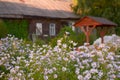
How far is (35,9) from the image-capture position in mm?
33406

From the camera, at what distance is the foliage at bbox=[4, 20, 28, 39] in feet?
101

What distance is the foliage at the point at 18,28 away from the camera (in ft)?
101

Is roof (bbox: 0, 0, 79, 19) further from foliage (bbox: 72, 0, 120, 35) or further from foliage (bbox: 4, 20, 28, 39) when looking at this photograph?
foliage (bbox: 72, 0, 120, 35)

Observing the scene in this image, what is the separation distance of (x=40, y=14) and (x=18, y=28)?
7.68 feet

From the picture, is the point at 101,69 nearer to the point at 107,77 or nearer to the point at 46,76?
the point at 107,77

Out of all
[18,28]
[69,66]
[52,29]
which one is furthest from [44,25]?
[69,66]

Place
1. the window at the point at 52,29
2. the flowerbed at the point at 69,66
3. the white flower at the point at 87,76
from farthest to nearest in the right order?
the window at the point at 52,29 → the flowerbed at the point at 69,66 → the white flower at the point at 87,76

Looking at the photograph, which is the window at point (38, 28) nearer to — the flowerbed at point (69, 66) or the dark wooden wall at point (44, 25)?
the dark wooden wall at point (44, 25)

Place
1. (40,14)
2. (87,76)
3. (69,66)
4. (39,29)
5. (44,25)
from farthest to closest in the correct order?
(44,25)
(39,29)
(40,14)
(69,66)
(87,76)

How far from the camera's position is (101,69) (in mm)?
6695

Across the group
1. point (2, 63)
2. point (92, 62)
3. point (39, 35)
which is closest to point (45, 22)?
point (39, 35)

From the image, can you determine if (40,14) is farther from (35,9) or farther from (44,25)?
(44,25)

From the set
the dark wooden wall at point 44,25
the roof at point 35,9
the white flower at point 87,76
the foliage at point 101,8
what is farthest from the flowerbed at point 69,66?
the foliage at point 101,8

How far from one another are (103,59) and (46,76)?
1032 mm
